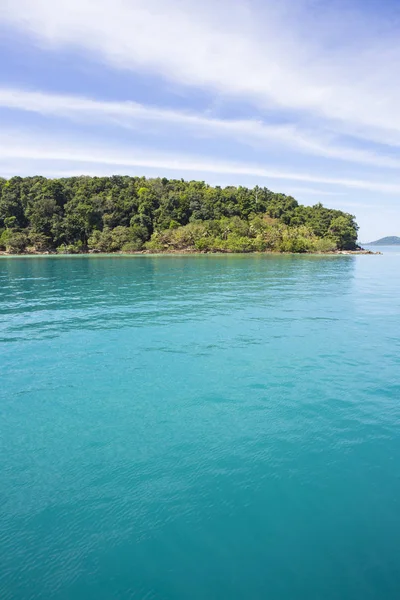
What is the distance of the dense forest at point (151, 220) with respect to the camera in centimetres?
12200

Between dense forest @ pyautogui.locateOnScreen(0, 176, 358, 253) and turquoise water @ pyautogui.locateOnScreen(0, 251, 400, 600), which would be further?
dense forest @ pyautogui.locateOnScreen(0, 176, 358, 253)

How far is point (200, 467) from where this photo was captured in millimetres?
8562

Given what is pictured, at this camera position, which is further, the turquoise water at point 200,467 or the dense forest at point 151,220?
the dense forest at point 151,220

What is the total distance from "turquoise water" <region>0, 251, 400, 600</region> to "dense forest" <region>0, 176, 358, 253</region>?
10395cm

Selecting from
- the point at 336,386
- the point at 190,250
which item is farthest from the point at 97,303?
the point at 190,250

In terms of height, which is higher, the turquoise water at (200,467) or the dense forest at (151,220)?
the dense forest at (151,220)

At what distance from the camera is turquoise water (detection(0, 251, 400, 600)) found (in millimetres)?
5855

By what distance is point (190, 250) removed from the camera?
123m

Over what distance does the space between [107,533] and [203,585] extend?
1.99 meters

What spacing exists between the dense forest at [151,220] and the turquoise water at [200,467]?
104 meters

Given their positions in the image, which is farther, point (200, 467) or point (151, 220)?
point (151, 220)

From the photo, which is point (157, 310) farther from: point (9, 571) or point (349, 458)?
point (9, 571)

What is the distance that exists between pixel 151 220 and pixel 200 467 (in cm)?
13402

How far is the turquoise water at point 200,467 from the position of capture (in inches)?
231
